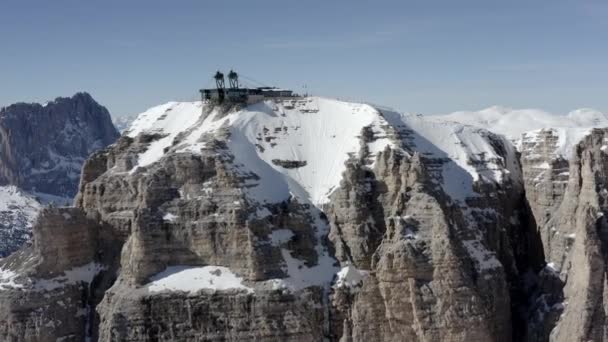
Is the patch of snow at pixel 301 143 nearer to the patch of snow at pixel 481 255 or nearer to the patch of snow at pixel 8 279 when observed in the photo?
the patch of snow at pixel 481 255

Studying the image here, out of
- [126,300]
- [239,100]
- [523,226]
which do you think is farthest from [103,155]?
[523,226]

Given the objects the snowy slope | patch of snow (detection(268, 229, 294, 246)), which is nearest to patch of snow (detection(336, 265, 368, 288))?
patch of snow (detection(268, 229, 294, 246))

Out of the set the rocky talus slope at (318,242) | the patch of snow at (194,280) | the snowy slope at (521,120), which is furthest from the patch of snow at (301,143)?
the snowy slope at (521,120)

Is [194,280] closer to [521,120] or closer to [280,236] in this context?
[280,236]

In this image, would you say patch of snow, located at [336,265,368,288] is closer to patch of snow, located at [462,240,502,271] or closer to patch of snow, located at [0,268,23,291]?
patch of snow, located at [462,240,502,271]

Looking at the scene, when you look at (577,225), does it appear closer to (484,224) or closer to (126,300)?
(484,224)

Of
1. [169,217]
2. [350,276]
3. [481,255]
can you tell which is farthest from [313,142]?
[481,255]

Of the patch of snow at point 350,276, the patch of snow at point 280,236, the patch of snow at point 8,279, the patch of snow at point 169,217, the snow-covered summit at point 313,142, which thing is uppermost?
the snow-covered summit at point 313,142
